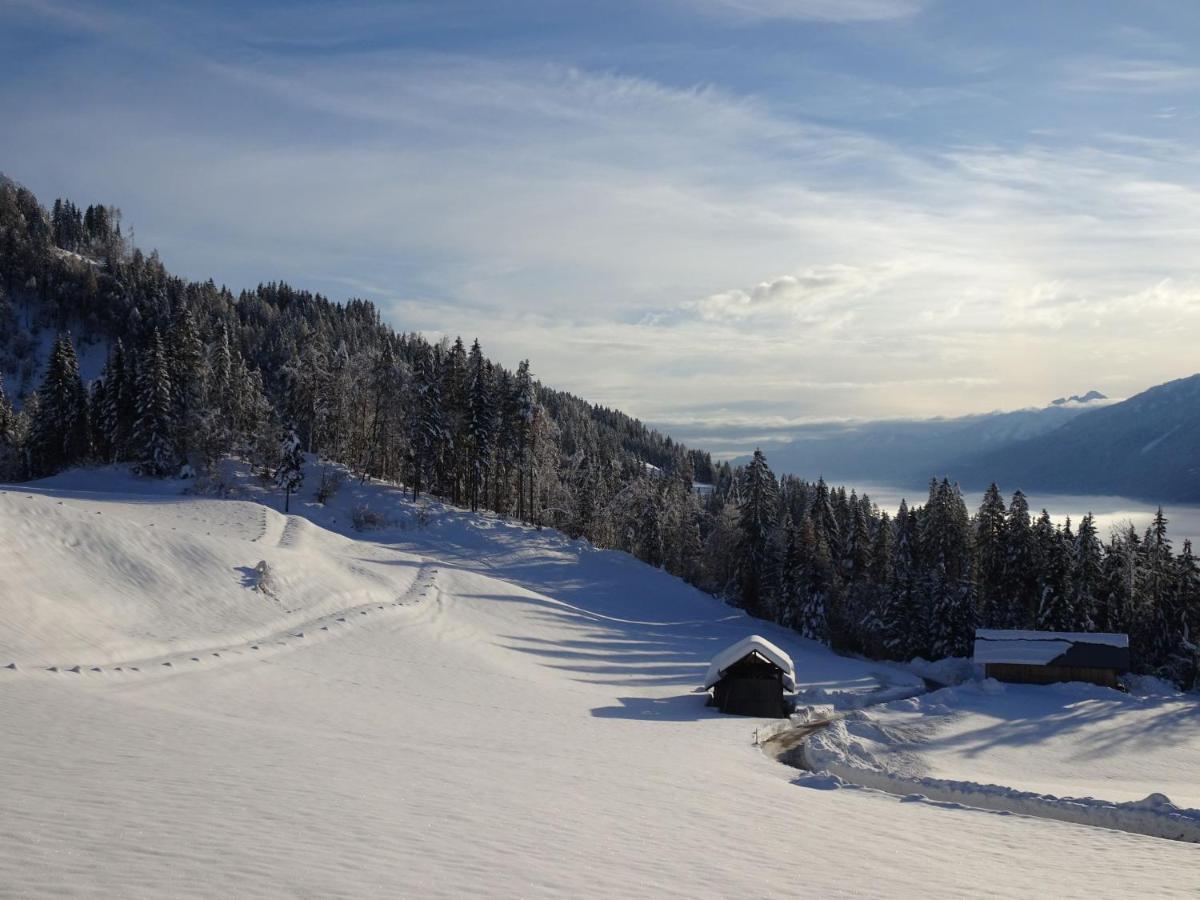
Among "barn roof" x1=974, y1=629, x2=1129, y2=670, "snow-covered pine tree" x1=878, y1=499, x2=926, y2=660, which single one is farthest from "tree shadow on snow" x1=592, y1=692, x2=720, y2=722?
"snow-covered pine tree" x1=878, y1=499, x2=926, y2=660

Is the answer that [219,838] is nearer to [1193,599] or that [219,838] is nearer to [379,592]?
[379,592]

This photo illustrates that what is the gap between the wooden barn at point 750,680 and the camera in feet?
121

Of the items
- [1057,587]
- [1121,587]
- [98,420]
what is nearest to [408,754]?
[1057,587]

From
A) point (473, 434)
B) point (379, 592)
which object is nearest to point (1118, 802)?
point (379, 592)

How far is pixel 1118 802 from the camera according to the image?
2255 centimetres

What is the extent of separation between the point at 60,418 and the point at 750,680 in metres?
73.9

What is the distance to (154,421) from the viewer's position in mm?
69812

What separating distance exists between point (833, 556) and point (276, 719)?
72632 millimetres

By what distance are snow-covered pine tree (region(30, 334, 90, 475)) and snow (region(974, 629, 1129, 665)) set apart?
80847 millimetres

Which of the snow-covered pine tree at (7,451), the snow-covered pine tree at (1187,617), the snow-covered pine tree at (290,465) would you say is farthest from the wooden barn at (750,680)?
the snow-covered pine tree at (7,451)

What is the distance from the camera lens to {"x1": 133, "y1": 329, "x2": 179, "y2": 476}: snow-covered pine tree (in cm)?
6956

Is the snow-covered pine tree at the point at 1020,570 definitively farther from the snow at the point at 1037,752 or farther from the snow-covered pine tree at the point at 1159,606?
the snow at the point at 1037,752

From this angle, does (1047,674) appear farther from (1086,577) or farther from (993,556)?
(993,556)

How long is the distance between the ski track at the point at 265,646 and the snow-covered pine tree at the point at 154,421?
3558cm
